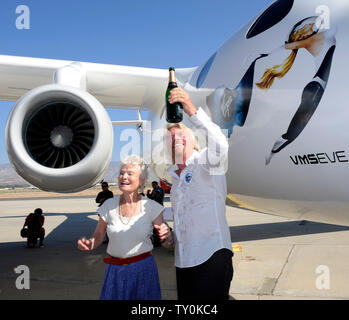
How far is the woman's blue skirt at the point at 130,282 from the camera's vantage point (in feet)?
7.52

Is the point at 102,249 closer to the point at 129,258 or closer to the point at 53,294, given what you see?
the point at 53,294

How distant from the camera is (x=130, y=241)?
229cm

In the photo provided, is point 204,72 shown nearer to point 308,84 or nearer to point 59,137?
point 59,137

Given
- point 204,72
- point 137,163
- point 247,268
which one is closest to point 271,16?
point 204,72

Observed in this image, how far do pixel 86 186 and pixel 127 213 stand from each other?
86.4 inches

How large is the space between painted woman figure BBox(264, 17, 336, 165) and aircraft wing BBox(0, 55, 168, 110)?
155 inches

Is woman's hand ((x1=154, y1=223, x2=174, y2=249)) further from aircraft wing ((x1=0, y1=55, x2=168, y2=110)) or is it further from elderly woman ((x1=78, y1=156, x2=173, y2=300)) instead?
aircraft wing ((x1=0, y1=55, x2=168, y2=110))

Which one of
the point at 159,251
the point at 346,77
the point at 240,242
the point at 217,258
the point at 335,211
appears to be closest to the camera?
the point at 217,258

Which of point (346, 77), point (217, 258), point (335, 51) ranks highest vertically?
point (335, 51)

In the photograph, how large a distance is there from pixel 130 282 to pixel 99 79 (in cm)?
517

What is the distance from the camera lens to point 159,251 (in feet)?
23.0

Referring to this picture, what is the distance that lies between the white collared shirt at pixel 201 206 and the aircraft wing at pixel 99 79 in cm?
453

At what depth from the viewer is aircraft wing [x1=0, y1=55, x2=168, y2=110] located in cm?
638

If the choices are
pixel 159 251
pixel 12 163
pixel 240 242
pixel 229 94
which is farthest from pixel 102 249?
pixel 229 94
